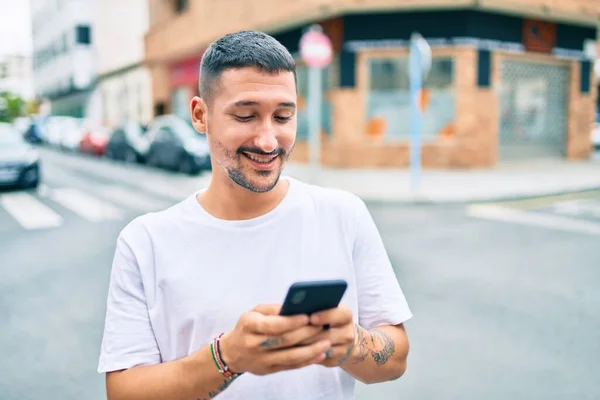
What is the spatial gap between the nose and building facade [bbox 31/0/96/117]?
4574 cm

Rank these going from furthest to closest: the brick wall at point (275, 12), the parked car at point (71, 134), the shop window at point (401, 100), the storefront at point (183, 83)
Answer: the parked car at point (71, 134) < the storefront at point (183, 83) < the shop window at point (401, 100) < the brick wall at point (275, 12)

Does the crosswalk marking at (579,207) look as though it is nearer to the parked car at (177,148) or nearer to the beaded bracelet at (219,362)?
the parked car at (177,148)

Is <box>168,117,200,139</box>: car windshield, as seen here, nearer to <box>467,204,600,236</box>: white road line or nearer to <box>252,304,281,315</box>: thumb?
<box>467,204,600,236</box>: white road line

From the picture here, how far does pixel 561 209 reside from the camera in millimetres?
10195

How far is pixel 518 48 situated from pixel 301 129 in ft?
22.8

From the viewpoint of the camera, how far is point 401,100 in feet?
57.5

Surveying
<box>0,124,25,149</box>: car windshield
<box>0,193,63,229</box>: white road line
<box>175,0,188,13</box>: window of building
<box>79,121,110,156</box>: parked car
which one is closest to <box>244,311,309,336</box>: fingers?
<box>0,193,63,229</box>: white road line

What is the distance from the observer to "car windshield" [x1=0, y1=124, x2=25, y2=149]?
13133mm

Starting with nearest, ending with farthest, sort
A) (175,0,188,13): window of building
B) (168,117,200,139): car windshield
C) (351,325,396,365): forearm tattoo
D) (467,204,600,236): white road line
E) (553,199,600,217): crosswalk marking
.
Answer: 1. (351,325,396,365): forearm tattoo
2. (467,204,600,236): white road line
3. (553,199,600,217): crosswalk marking
4. (168,117,200,139): car windshield
5. (175,0,188,13): window of building

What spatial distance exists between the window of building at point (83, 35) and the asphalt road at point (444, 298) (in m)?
36.7

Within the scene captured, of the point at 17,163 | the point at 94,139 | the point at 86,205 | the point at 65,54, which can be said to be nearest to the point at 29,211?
the point at 86,205

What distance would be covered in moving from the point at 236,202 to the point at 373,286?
40cm

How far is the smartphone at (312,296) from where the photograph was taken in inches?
42.2

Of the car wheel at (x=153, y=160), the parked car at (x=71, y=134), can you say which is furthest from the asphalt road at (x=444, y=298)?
the parked car at (x=71, y=134)
